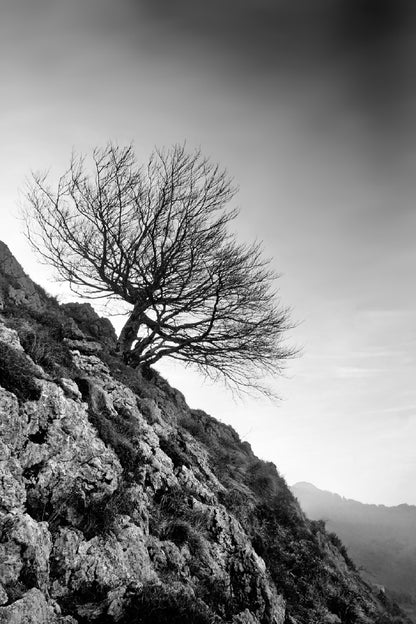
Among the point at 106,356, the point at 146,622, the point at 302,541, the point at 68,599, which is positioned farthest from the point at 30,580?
the point at 302,541

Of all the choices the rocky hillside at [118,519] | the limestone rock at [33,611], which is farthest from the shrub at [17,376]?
the limestone rock at [33,611]

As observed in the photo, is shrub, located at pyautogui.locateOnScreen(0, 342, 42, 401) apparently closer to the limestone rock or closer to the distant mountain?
the limestone rock

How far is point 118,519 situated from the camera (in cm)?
584

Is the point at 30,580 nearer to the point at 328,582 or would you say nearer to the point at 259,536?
the point at 259,536

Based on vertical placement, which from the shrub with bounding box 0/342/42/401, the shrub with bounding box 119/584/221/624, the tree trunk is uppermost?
the tree trunk

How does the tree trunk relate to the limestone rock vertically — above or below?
above

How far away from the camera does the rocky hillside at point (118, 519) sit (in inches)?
180

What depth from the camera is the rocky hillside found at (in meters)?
4.58

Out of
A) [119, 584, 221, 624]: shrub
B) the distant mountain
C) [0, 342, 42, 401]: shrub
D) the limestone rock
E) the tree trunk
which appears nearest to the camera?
the limestone rock

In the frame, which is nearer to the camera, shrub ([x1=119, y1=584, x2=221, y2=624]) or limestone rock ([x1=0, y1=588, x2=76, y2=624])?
limestone rock ([x1=0, y1=588, x2=76, y2=624])

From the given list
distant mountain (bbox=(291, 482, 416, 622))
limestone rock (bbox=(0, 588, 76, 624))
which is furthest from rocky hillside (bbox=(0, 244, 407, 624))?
distant mountain (bbox=(291, 482, 416, 622))

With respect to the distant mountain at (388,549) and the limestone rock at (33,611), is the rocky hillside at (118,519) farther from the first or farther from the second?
the distant mountain at (388,549)

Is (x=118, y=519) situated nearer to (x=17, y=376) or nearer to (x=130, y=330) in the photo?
(x=17, y=376)

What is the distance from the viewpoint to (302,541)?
10406mm
